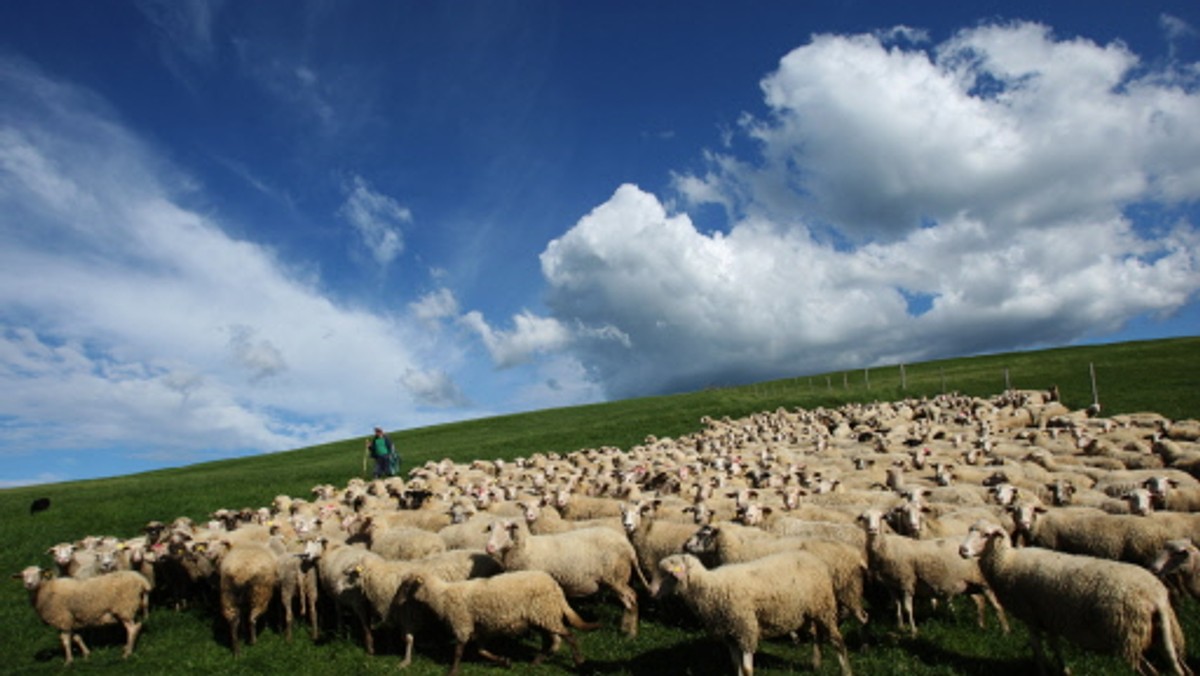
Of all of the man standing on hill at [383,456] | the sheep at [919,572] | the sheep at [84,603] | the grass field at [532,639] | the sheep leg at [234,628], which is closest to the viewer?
the grass field at [532,639]

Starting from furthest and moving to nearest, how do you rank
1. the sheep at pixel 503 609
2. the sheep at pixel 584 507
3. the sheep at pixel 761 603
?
the sheep at pixel 584 507
the sheep at pixel 503 609
the sheep at pixel 761 603

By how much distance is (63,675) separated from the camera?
10703 millimetres

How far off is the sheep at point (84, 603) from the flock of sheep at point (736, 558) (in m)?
0.03

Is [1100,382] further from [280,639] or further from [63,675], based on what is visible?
[63,675]

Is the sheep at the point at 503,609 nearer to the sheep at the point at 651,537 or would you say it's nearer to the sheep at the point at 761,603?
the sheep at the point at 761,603

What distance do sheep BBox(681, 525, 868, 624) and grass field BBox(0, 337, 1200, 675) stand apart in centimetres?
52

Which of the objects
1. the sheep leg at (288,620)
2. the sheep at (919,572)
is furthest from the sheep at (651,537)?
the sheep leg at (288,620)

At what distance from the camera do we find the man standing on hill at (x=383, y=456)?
1221 inches

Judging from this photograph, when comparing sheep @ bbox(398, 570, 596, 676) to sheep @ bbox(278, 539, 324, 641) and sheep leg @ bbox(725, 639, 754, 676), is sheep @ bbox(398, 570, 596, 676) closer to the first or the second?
sheep leg @ bbox(725, 639, 754, 676)

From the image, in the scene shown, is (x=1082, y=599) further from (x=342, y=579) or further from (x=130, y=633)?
(x=130, y=633)

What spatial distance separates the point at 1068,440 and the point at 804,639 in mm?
16452

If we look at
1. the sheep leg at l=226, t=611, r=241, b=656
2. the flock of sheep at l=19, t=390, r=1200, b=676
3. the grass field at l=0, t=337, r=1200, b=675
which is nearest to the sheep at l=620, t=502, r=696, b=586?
the flock of sheep at l=19, t=390, r=1200, b=676

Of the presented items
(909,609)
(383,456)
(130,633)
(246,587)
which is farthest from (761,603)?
(383,456)

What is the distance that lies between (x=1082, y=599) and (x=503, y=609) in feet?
23.7
